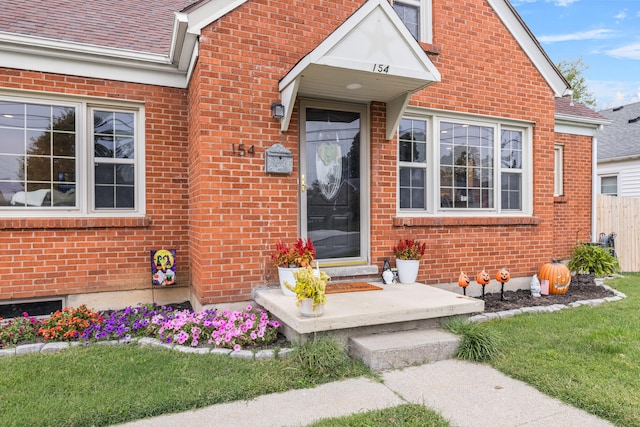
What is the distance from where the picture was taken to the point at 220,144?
15.3 feet

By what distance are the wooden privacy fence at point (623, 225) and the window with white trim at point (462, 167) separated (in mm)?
4281

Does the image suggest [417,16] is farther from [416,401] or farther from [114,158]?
[416,401]

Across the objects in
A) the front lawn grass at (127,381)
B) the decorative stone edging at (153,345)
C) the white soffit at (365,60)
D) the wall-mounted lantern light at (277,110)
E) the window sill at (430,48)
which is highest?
the window sill at (430,48)

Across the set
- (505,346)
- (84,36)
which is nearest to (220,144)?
(84,36)

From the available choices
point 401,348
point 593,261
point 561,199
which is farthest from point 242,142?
point 561,199

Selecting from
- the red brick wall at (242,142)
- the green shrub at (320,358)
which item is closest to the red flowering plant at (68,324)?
the red brick wall at (242,142)

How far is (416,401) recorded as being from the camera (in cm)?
302

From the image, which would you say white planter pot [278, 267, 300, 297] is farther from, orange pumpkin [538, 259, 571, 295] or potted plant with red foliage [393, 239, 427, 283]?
orange pumpkin [538, 259, 571, 295]

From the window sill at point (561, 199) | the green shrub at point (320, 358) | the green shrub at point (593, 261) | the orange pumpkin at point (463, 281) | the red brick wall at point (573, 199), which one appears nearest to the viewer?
the green shrub at point (320, 358)

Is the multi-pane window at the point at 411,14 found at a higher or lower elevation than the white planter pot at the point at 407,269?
higher

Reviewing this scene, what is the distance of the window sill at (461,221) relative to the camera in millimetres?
5689

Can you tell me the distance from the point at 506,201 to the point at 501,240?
0.75 metres

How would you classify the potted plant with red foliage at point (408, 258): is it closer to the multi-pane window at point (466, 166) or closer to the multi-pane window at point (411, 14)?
the multi-pane window at point (466, 166)

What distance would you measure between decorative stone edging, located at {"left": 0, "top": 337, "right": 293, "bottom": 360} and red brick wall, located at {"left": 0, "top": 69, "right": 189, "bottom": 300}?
125cm
